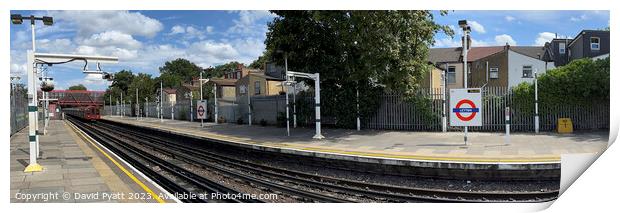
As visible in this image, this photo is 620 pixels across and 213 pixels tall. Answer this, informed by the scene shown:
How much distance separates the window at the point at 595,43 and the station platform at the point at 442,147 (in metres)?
9.99

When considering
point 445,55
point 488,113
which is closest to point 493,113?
point 488,113

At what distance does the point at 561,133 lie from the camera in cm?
1631

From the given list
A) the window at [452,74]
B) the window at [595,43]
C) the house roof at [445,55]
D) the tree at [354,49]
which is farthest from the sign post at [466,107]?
the house roof at [445,55]

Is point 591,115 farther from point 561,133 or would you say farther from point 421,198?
point 421,198

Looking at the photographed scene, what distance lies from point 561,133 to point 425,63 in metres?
6.16

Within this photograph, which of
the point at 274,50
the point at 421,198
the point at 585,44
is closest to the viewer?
the point at 421,198

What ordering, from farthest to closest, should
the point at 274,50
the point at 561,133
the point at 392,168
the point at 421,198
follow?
1. the point at 274,50
2. the point at 561,133
3. the point at 392,168
4. the point at 421,198

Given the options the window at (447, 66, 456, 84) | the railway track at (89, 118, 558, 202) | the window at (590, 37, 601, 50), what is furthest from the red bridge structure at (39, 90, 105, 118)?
the window at (590, 37, 601, 50)

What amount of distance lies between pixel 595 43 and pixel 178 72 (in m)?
48.8

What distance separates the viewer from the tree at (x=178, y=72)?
189ft

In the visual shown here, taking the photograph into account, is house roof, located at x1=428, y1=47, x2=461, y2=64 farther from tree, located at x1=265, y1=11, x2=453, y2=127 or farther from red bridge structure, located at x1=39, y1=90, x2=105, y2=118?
red bridge structure, located at x1=39, y1=90, x2=105, y2=118

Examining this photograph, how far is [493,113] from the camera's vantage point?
59.3ft

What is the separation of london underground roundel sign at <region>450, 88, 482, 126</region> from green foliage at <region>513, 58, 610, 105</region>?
17.0 feet
